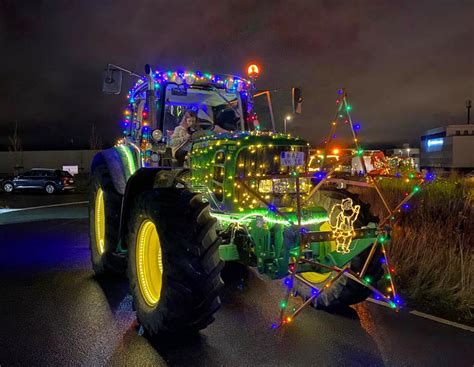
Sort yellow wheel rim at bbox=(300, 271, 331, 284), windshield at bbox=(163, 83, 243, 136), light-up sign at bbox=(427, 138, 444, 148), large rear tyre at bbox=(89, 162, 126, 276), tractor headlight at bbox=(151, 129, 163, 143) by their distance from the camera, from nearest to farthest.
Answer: yellow wheel rim at bbox=(300, 271, 331, 284) → tractor headlight at bbox=(151, 129, 163, 143) → large rear tyre at bbox=(89, 162, 126, 276) → windshield at bbox=(163, 83, 243, 136) → light-up sign at bbox=(427, 138, 444, 148)

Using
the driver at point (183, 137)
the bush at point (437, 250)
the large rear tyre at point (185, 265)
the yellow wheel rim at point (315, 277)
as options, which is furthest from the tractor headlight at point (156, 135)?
the bush at point (437, 250)

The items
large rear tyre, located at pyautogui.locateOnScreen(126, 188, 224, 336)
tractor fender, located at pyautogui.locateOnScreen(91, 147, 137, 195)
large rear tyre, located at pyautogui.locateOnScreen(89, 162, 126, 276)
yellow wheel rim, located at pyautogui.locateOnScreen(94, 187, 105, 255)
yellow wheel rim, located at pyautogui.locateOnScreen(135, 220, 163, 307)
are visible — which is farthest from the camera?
yellow wheel rim, located at pyautogui.locateOnScreen(94, 187, 105, 255)

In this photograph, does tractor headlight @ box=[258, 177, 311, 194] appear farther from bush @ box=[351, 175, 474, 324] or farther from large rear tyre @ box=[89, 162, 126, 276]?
large rear tyre @ box=[89, 162, 126, 276]

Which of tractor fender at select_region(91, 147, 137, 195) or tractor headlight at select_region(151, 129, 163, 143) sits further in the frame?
tractor fender at select_region(91, 147, 137, 195)

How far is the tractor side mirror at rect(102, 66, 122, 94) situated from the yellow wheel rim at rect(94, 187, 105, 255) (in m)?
1.64

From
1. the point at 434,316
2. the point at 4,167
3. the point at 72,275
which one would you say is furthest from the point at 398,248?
the point at 4,167

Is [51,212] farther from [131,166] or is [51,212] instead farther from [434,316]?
[434,316]

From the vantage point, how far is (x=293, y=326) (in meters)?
5.21

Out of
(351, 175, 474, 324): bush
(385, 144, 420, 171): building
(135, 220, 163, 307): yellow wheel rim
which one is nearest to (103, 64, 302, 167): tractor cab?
(135, 220, 163, 307): yellow wheel rim

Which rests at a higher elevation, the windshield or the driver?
the windshield

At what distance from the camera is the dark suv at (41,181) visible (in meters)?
25.7

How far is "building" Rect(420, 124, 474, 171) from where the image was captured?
161 ft

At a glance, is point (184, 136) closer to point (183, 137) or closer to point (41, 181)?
point (183, 137)

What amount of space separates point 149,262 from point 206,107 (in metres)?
2.98
